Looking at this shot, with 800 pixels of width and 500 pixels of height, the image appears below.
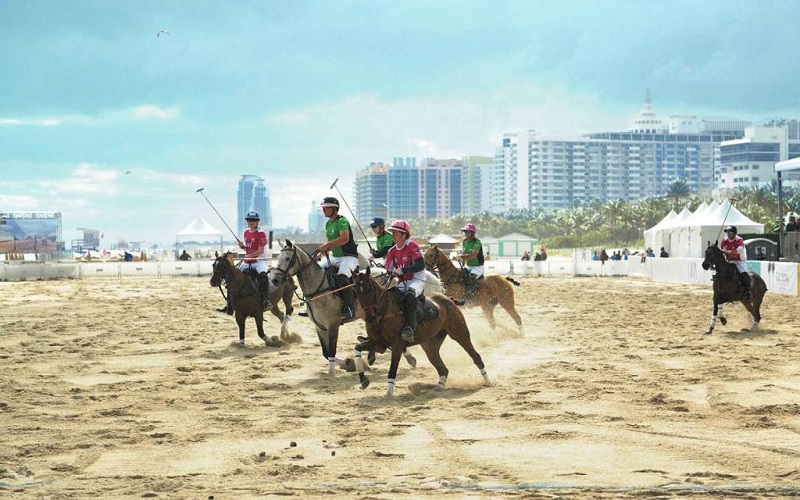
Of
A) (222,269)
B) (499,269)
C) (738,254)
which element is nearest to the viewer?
(222,269)

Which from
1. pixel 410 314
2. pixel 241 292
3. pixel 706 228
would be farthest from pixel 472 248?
pixel 706 228

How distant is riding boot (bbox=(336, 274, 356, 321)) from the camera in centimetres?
1524

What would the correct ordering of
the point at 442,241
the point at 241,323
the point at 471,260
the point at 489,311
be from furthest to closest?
1. the point at 442,241
2. the point at 489,311
3. the point at 471,260
4. the point at 241,323

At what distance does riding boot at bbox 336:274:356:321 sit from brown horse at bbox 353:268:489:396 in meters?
1.67

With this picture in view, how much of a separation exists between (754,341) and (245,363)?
11.0 m

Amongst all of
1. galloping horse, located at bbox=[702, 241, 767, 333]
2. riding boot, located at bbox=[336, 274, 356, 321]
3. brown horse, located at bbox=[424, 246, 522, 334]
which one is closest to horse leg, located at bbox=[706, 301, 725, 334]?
galloping horse, located at bbox=[702, 241, 767, 333]

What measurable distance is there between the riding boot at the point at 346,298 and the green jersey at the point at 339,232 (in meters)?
0.45

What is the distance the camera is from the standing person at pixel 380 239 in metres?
15.4

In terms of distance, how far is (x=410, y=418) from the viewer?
11.4 meters

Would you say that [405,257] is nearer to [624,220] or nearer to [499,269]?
[499,269]

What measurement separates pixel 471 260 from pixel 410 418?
9.03 m

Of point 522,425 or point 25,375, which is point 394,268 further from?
point 25,375

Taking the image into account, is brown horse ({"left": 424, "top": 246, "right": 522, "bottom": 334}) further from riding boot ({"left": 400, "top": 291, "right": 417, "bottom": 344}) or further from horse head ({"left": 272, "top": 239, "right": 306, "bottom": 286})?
riding boot ({"left": 400, "top": 291, "right": 417, "bottom": 344})

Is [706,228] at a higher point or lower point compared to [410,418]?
higher
